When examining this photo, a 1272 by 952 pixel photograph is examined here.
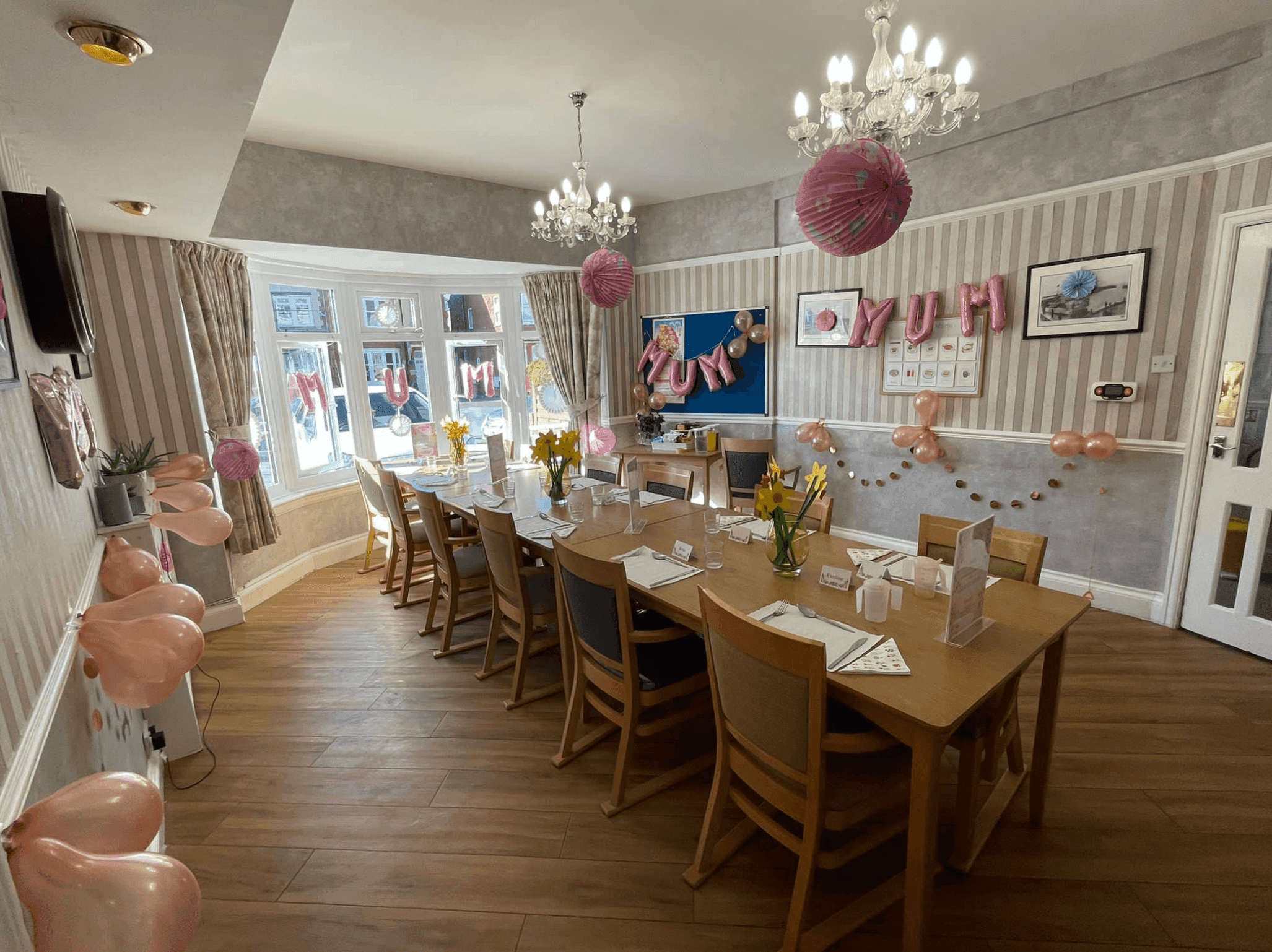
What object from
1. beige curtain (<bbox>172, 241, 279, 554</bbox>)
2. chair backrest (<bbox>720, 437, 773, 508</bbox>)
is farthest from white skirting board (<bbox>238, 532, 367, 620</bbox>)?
chair backrest (<bbox>720, 437, 773, 508</bbox>)

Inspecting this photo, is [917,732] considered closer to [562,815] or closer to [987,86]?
[562,815]

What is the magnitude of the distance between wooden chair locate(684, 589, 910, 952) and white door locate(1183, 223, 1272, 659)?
2520 mm

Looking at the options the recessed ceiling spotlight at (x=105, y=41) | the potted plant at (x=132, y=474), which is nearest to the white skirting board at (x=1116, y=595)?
the recessed ceiling spotlight at (x=105, y=41)

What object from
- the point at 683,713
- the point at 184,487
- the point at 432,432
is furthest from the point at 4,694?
the point at 432,432

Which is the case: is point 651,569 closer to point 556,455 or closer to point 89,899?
point 556,455

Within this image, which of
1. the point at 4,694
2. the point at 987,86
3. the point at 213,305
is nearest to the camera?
the point at 4,694

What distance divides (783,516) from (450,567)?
6.03 ft

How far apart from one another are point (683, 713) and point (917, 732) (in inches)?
34.8

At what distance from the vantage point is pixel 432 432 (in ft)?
16.1

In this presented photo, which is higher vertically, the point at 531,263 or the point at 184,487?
the point at 531,263

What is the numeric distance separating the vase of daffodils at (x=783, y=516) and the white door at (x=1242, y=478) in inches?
92.6

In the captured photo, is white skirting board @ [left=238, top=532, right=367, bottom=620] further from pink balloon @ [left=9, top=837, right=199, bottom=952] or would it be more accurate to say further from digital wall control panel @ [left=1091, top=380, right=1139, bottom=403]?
digital wall control panel @ [left=1091, top=380, right=1139, bottom=403]

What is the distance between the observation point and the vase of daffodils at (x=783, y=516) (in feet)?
6.45

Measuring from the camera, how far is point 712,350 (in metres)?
5.11
